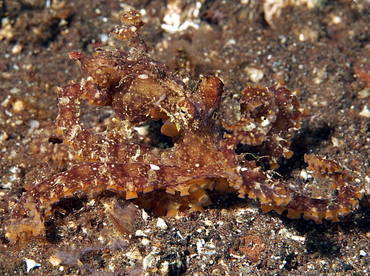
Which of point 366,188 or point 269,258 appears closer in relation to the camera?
point 269,258

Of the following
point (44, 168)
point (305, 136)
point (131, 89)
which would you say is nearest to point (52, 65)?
point (44, 168)

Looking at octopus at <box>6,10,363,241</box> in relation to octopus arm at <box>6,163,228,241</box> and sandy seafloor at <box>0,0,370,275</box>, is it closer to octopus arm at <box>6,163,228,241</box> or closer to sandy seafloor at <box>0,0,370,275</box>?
octopus arm at <box>6,163,228,241</box>

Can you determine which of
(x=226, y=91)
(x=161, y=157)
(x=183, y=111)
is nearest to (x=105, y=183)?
(x=161, y=157)

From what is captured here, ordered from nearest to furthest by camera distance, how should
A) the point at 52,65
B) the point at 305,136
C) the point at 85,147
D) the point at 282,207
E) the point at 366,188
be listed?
1. the point at 282,207
2. the point at 85,147
3. the point at 366,188
4. the point at 305,136
5. the point at 52,65

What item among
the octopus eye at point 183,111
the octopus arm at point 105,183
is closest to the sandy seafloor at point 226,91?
the octopus arm at point 105,183

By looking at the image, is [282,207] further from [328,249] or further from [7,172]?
[7,172]

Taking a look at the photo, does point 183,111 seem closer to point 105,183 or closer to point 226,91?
point 105,183
